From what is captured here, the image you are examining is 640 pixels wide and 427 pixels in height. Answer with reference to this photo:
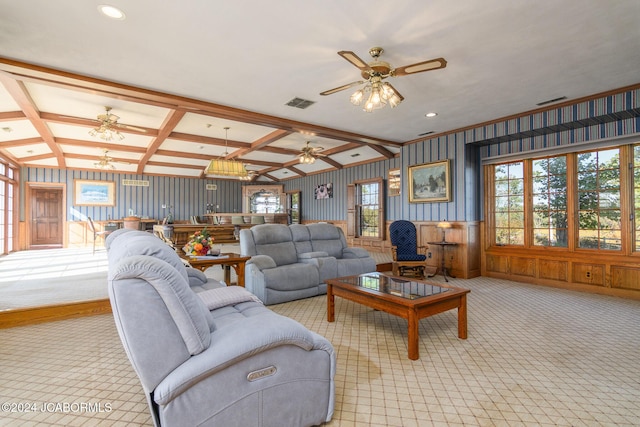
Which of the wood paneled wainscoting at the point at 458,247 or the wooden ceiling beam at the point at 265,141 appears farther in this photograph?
the wooden ceiling beam at the point at 265,141

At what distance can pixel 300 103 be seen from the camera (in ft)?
15.3

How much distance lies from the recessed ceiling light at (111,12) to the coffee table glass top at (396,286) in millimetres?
3228

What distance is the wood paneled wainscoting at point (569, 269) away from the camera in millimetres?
4430

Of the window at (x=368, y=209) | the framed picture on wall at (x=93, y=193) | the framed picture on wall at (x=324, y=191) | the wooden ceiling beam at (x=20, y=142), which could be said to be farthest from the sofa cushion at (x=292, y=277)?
the framed picture on wall at (x=93, y=193)

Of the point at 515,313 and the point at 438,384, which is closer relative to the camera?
the point at 438,384

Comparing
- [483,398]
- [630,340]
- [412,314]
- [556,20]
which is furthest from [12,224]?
[630,340]

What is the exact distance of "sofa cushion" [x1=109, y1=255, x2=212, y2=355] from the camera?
4.42ft

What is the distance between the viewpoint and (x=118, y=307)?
1.35m

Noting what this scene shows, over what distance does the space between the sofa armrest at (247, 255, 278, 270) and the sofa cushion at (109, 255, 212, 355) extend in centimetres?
266

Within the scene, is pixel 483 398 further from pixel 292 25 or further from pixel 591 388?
pixel 292 25

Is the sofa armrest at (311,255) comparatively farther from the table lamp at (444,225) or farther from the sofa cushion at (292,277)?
the table lamp at (444,225)

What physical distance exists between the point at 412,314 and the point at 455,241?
12.7 ft

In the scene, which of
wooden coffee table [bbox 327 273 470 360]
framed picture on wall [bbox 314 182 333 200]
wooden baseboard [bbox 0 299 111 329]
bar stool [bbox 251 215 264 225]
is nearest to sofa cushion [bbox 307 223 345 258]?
wooden coffee table [bbox 327 273 470 360]

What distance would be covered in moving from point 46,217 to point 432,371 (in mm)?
13711
